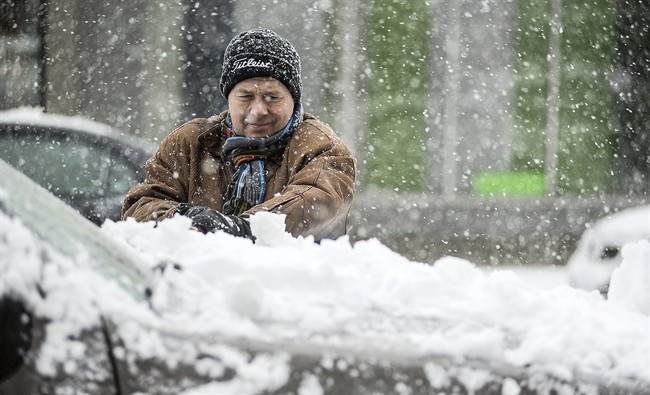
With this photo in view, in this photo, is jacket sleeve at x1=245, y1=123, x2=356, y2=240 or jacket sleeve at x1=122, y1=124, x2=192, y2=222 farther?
jacket sleeve at x1=122, y1=124, x2=192, y2=222

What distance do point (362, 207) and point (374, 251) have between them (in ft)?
33.6

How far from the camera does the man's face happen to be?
11.9 feet

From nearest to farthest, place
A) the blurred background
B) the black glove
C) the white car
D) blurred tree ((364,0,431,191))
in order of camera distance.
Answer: the black glove
the white car
the blurred background
blurred tree ((364,0,431,191))

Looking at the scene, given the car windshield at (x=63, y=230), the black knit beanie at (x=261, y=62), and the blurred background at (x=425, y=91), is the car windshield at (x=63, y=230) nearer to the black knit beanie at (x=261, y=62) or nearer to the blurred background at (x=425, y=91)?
the black knit beanie at (x=261, y=62)

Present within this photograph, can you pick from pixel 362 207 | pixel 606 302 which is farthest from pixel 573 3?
pixel 606 302

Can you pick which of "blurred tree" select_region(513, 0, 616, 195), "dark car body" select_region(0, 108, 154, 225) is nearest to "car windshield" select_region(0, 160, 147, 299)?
"dark car body" select_region(0, 108, 154, 225)

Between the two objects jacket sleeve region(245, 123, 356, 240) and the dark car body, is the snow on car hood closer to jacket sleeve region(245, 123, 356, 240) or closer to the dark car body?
jacket sleeve region(245, 123, 356, 240)

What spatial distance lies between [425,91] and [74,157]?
7783 mm

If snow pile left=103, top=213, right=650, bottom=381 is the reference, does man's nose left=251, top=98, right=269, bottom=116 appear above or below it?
above

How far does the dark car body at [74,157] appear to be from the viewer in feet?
20.6

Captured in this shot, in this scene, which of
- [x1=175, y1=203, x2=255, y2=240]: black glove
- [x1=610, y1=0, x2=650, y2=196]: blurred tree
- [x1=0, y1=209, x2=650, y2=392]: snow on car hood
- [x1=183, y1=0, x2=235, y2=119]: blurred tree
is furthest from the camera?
[x1=610, y1=0, x2=650, y2=196]: blurred tree

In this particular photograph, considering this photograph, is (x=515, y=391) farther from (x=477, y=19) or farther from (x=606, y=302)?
(x=477, y=19)

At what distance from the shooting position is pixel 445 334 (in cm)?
191

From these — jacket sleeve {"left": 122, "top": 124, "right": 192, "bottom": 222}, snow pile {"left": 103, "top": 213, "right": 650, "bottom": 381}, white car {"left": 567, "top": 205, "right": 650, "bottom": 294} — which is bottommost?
white car {"left": 567, "top": 205, "right": 650, "bottom": 294}
